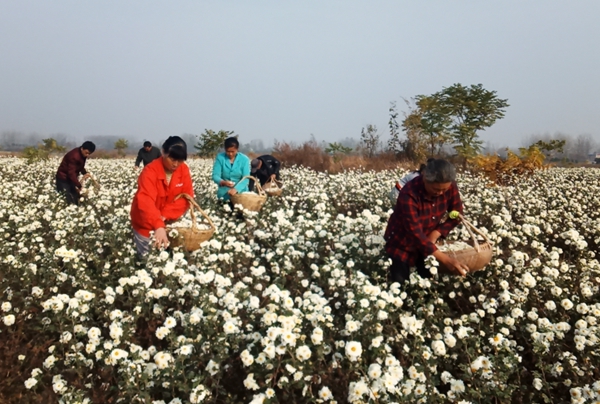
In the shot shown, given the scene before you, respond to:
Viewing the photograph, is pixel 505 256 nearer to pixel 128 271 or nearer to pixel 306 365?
pixel 306 365

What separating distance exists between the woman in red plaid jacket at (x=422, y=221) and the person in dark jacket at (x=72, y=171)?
6296 millimetres

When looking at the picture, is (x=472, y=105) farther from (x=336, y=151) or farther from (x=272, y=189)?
(x=272, y=189)

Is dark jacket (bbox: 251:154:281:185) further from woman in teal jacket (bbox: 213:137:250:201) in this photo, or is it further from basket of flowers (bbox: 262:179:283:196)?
woman in teal jacket (bbox: 213:137:250:201)

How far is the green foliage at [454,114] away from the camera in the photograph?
72.6 feet

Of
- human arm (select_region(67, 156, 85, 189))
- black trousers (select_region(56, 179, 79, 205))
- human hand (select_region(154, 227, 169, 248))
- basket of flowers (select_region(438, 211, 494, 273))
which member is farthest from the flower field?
black trousers (select_region(56, 179, 79, 205))

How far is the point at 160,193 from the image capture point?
15.8ft

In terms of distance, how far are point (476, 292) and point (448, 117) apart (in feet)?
64.5

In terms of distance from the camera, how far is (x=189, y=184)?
16.7ft

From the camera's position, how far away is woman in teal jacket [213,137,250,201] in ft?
24.5

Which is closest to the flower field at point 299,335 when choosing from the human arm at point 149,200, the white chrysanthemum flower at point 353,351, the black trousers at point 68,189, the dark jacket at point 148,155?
the white chrysanthemum flower at point 353,351

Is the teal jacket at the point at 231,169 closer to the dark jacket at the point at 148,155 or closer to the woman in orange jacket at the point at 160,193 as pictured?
the woman in orange jacket at the point at 160,193

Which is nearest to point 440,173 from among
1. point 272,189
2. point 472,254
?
point 472,254

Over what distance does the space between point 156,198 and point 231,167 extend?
9.28 ft

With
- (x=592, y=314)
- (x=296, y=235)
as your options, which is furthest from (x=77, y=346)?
(x=592, y=314)
